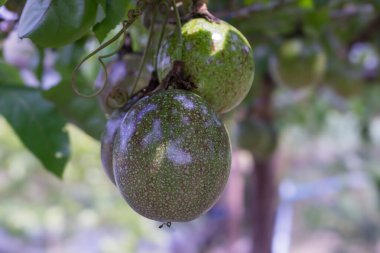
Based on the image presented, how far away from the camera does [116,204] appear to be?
210 inches

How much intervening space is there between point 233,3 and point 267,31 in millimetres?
445

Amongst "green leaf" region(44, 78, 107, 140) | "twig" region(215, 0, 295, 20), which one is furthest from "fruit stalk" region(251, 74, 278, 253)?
"green leaf" region(44, 78, 107, 140)

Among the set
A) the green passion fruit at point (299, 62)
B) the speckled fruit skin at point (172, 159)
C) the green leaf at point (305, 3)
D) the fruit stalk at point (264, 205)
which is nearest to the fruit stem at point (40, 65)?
the speckled fruit skin at point (172, 159)

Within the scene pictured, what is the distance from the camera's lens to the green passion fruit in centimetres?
228

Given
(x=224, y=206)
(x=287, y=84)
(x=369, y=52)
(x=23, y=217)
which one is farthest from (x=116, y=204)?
(x=287, y=84)

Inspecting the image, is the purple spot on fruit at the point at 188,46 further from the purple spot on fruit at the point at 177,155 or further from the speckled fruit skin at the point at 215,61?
the purple spot on fruit at the point at 177,155

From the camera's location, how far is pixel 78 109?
133 centimetres

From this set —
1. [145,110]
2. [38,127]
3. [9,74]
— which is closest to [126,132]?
[145,110]

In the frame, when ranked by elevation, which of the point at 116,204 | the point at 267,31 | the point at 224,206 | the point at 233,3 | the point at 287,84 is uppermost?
the point at 233,3

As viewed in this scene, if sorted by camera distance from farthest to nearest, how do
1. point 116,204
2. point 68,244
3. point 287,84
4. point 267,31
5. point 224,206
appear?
point 68,244 < point 116,204 < point 224,206 < point 287,84 < point 267,31

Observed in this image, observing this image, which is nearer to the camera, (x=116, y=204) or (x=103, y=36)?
(x=103, y=36)

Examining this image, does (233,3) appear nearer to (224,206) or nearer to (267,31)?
(267,31)

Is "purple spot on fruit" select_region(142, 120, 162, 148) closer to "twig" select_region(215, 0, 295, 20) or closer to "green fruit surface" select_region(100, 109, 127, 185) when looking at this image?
"green fruit surface" select_region(100, 109, 127, 185)

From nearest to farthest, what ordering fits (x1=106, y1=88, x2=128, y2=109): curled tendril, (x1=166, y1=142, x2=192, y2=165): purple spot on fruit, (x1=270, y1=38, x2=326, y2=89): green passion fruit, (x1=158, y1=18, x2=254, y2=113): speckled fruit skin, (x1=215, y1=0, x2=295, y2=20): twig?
(x1=166, y1=142, x2=192, y2=165): purple spot on fruit
(x1=158, y1=18, x2=254, y2=113): speckled fruit skin
(x1=106, y1=88, x2=128, y2=109): curled tendril
(x1=215, y1=0, x2=295, y2=20): twig
(x1=270, y1=38, x2=326, y2=89): green passion fruit
